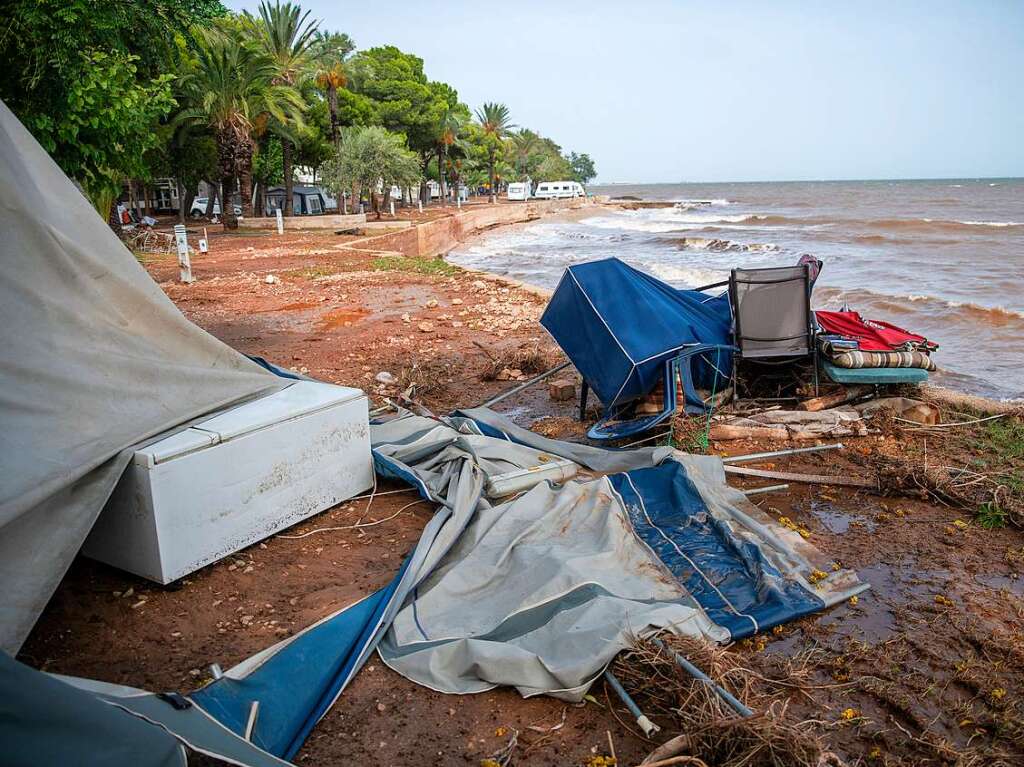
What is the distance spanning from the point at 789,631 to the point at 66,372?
12.0ft

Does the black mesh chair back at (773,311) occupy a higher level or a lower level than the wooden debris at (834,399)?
higher

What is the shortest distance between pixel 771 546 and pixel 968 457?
2.79 meters

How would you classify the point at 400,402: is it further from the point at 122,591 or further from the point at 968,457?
the point at 968,457

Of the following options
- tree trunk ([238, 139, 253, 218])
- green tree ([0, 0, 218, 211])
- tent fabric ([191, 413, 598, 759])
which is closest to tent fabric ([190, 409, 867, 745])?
tent fabric ([191, 413, 598, 759])

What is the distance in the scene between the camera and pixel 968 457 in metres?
5.76

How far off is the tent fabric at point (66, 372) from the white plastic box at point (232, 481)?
0.19 meters

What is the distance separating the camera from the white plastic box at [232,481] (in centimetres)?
350

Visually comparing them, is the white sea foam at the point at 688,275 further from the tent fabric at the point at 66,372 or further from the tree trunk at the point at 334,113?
the tree trunk at the point at 334,113

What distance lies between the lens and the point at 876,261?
78.0 feet

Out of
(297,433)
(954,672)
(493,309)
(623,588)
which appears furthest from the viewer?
(493,309)

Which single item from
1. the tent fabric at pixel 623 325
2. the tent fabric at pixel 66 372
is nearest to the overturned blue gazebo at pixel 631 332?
the tent fabric at pixel 623 325

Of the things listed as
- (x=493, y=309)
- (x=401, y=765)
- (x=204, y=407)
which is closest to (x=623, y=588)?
(x=401, y=765)

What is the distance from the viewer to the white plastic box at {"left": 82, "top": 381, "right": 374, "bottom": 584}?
3504mm

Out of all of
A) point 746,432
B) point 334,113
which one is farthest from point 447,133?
point 746,432
